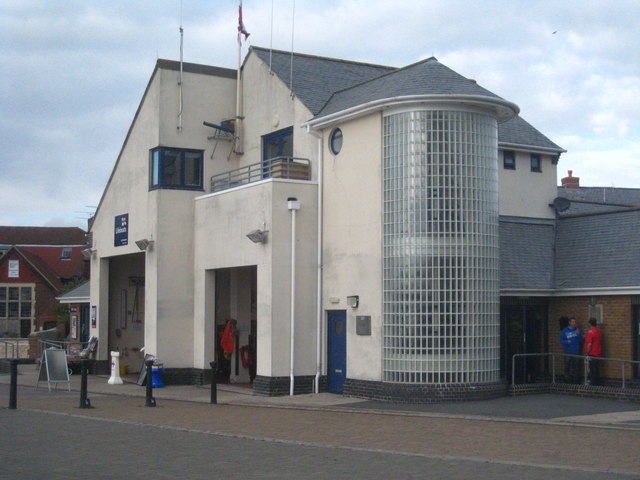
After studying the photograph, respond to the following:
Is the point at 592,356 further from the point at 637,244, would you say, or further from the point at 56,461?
the point at 56,461

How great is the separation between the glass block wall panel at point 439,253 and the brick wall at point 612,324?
275 cm

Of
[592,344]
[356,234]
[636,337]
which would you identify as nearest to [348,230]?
[356,234]

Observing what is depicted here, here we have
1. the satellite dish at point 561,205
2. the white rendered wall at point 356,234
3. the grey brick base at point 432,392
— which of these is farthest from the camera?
the satellite dish at point 561,205

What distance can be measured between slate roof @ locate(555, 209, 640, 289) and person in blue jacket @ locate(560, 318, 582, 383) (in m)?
1.11

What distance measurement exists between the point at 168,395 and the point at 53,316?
3753cm

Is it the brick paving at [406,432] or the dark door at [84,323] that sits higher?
the dark door at [84,323]

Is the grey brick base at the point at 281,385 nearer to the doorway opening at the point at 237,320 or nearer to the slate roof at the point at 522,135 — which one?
the doorway opening at the point at 237,320

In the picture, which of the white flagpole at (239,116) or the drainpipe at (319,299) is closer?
the drainpipe at (319,299)

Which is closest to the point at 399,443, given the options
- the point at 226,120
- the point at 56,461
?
the point at 56,461

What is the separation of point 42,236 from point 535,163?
58576mm

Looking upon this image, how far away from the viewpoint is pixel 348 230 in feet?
69.6

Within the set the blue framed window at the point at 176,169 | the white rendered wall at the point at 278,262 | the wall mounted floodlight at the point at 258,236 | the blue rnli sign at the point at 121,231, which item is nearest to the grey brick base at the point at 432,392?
the white rendered wall at the point at 278,262

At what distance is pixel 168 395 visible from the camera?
22.2 m

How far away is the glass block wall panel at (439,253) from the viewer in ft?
63.0
